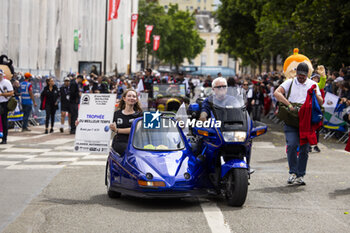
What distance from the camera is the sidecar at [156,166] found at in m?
8.41

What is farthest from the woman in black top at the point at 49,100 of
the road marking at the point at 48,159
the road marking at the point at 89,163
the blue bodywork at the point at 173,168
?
the blue bodywork at the point at 173,168

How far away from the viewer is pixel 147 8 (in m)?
99.7

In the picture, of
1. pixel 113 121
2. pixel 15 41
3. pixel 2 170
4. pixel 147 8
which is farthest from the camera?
pixel 147 8

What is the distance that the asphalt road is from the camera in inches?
288

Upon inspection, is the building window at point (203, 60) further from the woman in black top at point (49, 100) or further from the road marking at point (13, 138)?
the road marking at point (13, 138)

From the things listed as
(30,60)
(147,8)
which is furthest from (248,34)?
(147,8)

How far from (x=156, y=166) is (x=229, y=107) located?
4.14ft

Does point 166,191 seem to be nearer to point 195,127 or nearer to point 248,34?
point 195,127

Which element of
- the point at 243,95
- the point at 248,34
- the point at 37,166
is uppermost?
the point at 248,34

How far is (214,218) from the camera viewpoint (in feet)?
25.4

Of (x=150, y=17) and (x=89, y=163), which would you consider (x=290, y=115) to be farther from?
(x=150, y=17)

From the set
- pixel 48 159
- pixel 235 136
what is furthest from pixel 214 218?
pixel 48 159

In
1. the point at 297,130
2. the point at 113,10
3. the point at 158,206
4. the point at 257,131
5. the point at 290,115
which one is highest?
the point at 113,10

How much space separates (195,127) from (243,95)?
0.85 meters
